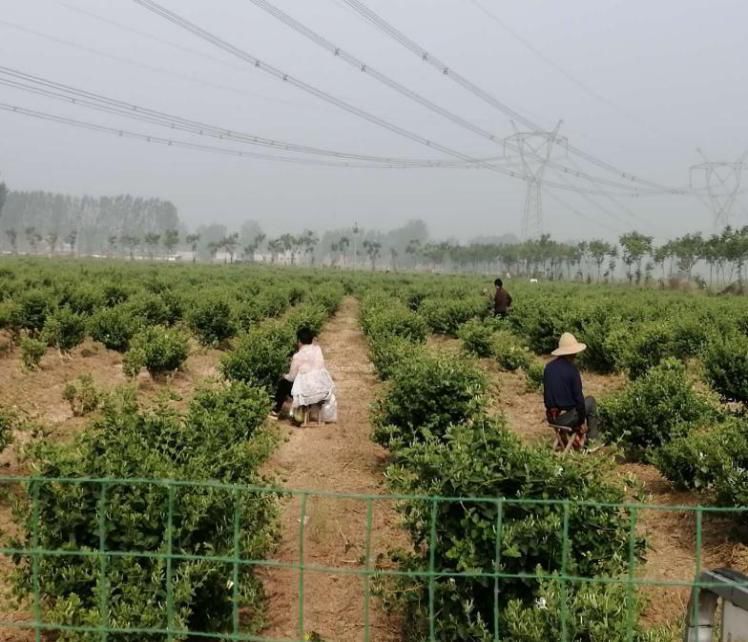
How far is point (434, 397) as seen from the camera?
299 inches

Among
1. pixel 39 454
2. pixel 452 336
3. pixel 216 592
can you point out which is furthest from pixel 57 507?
pixel 452 336

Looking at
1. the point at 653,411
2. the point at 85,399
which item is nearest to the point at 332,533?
the point at 653,411

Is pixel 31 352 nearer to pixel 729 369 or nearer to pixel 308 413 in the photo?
pixel 308 413

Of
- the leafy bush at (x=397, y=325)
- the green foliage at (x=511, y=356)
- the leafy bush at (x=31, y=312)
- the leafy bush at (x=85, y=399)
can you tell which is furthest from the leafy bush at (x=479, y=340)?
the leafy bush at (x=31, y=312)

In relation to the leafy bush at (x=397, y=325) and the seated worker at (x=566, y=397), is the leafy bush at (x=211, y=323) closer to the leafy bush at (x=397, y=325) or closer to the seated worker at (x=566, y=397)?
the leafy bush at (x=397, y=325)

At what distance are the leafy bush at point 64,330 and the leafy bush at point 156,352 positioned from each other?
172 centimetres

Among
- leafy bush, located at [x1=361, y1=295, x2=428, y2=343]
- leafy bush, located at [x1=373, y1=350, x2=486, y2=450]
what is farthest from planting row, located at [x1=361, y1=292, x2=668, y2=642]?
leafy bush, located at [x1=361, y1=295, x2=428, y2=343]

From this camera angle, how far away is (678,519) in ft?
21.3

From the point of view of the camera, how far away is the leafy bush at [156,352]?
469 inches

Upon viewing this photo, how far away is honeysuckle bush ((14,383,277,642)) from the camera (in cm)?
389

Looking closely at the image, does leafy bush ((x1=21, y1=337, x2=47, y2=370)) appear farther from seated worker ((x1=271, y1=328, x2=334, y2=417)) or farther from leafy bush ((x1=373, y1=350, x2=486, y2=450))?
leafy bush ((x1=373, y1=350, x2=486, y2=450))

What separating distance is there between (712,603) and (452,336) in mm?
16839

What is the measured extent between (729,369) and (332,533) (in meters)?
5.85

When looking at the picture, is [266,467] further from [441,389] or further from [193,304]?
[193,304]
